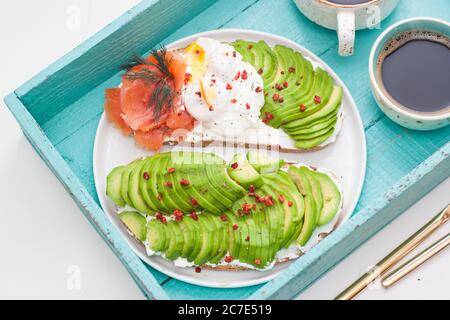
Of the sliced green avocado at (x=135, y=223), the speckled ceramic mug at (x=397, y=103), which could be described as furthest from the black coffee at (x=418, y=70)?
the sliced green avocado at (x=135, y=223)

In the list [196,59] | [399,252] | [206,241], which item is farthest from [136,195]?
[399,252]

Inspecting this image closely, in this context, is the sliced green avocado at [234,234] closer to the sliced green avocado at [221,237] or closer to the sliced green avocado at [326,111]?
the sliced green avocado at [221,237]

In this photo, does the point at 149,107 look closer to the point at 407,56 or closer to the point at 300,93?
the point at 300,93

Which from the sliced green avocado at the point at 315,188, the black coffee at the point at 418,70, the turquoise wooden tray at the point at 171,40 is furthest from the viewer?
the black coffee at the point at 418,70

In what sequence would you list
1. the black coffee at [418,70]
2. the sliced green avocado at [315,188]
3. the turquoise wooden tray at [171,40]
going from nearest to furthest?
the turquoise wooden tray at [171,40] → the sliced green avocado at [315,188] → the black coffee at [418,70]

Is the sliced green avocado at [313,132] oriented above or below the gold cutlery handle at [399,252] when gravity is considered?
above

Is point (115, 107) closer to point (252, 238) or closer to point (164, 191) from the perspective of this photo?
point (164, 191)
